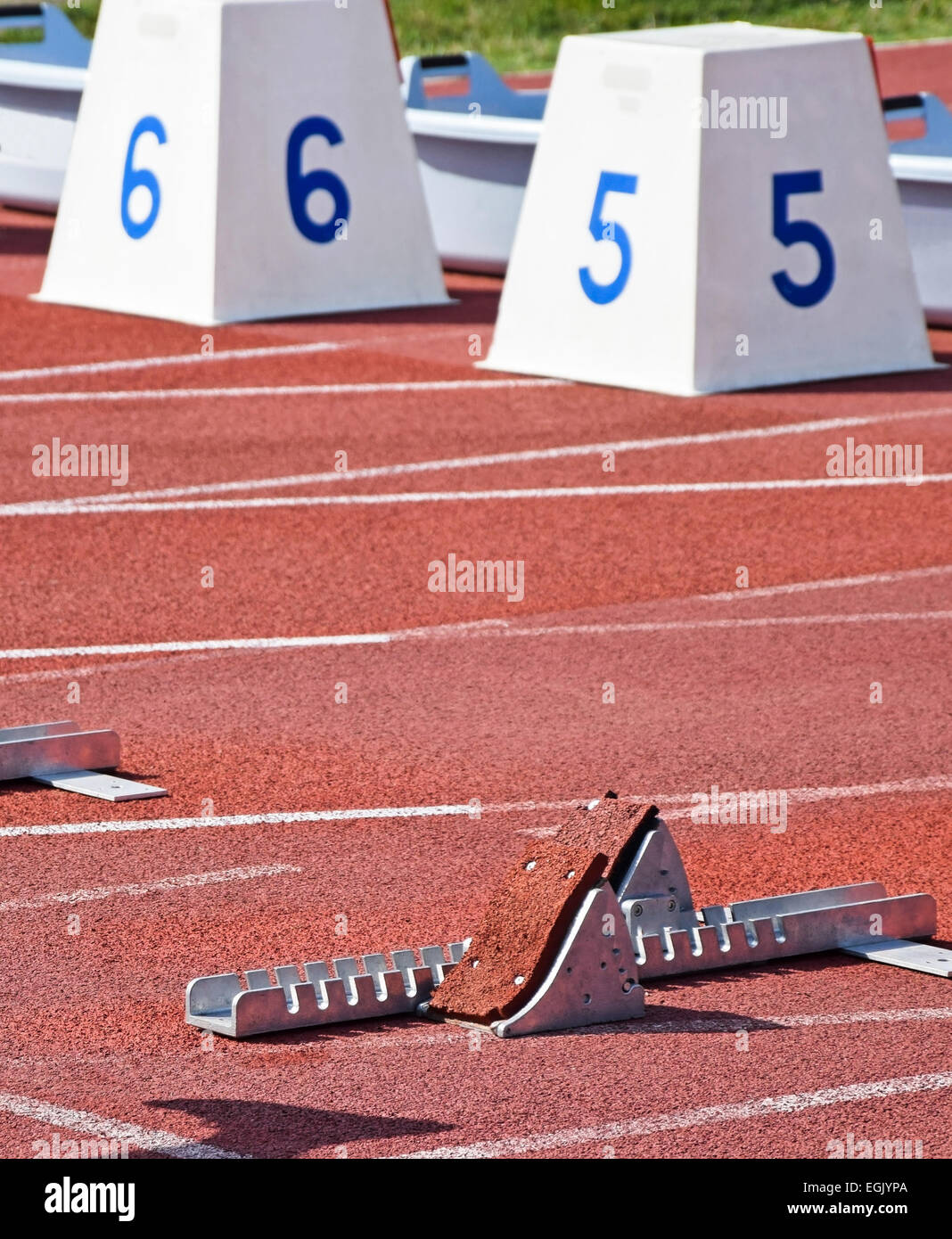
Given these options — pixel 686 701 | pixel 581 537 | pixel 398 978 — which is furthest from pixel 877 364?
pixel 398 978

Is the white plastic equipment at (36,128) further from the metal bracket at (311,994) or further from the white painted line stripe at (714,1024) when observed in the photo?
the white painted line stripe at (714,1024)

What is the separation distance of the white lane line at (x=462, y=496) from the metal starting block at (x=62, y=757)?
4037 mm

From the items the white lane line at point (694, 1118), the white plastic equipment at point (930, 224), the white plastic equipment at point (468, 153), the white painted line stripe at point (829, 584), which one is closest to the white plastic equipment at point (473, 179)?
the white plastic equipment at point (468, 153)

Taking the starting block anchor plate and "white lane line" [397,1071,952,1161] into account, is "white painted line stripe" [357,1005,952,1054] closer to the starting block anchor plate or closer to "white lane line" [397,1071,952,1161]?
the starting block anchor plate

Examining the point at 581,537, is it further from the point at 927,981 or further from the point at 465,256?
the point at 465,256

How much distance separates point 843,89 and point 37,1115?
36.3 ft

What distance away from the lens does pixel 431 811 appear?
779cm

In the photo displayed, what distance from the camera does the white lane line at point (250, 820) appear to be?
757 centimetres

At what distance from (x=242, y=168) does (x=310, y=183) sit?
545mm

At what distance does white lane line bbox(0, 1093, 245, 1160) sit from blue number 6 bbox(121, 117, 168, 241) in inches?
485

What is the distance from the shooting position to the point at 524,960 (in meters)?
6.03

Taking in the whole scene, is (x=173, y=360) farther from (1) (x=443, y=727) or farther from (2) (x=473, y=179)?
(1) (x=443, y=727)

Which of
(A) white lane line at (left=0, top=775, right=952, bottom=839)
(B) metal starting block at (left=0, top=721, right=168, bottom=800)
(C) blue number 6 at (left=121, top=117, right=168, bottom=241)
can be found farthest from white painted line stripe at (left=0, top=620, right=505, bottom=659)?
(C) blue number 6 at (left=121, top=117, right=168, bottom=241)
